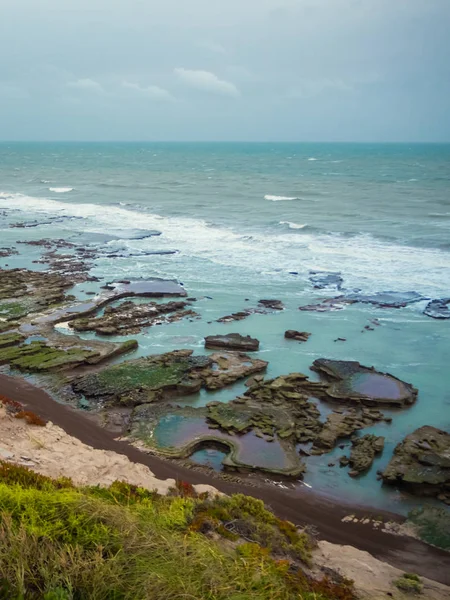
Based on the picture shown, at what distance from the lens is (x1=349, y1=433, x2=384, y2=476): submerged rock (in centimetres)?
1981

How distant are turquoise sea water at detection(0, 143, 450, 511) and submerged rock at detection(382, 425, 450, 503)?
1.75 feet

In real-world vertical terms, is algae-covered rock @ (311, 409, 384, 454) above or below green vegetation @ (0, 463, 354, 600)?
below

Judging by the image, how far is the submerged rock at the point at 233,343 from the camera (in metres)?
29.9

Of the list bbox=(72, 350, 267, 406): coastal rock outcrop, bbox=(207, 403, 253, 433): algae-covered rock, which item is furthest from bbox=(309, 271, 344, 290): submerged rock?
bbox=(207, 403, 253, 433): algae-covered rock

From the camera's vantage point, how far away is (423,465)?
767 inches

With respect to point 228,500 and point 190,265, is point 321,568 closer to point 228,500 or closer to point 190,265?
point 228,500

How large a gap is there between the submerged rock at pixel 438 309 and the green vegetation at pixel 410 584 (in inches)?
921

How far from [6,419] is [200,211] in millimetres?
57912

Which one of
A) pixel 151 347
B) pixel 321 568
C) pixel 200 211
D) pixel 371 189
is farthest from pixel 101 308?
pixel 371 189

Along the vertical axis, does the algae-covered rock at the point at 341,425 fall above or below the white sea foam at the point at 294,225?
below

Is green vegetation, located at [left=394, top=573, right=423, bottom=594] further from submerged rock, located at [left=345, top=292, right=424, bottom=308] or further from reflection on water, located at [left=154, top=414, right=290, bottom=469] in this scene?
submerged rock, located at [left=345, top=292, right=424, bottom=308]

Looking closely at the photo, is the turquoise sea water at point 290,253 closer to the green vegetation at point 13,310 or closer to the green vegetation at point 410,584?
the green vegetation at point 13,310

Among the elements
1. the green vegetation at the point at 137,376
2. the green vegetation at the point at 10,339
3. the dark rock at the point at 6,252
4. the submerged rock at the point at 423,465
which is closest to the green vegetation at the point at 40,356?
the green vegetation at the point at 10,339

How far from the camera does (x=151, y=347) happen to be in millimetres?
30125
